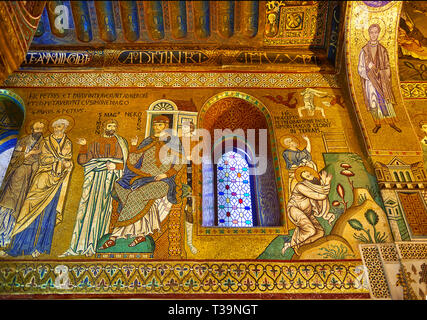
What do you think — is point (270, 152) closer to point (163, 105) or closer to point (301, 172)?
point (301, 172)

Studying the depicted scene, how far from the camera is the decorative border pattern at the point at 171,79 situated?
6754 millimetres

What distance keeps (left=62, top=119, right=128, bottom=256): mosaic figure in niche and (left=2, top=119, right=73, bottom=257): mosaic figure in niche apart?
0.95 ft

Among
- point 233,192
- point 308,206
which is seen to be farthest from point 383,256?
point 233,192

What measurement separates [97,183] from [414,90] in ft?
20.1

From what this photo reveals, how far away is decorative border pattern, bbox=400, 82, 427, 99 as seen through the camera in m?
6.86

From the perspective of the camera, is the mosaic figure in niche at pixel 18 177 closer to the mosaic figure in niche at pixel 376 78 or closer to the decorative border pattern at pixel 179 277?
the decorative border pattern at pixel 179 277

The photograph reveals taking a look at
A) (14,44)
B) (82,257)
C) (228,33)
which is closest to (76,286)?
(82,257)

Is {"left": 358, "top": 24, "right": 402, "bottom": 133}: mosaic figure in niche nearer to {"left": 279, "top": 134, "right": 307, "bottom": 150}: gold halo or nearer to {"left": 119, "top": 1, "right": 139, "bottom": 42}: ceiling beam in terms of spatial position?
Answer: {"left": 279, "top": 134, "right": 307, "bottom": 150}: gold halo

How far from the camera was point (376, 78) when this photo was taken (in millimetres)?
6555

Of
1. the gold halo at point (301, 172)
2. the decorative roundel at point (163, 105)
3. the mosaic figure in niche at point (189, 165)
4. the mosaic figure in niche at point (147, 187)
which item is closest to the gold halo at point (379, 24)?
the gold halo at point (301, 172)

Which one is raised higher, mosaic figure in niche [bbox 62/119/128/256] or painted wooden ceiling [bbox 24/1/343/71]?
painted wooden ceiling [bbox 24/1/343/71]

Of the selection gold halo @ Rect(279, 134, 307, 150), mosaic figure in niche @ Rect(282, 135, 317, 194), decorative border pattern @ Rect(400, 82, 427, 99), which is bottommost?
mosaic figure in niche @ Rect(282, 135, 317, 194)

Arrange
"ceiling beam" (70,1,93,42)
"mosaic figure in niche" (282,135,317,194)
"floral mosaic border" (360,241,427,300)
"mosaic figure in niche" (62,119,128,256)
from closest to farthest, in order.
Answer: "floral mosaic border" (360,241,427,300)
"mosaic figure in niche" (62,119,128,256)
"mosaic figure in niche" (282,135,317,194)
"ceiling beam" (70,1,93,42)

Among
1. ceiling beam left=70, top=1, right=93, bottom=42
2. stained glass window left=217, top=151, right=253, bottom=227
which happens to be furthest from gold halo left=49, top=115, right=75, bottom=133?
stained glass window left=217, top=151, right=253, bottom=227
